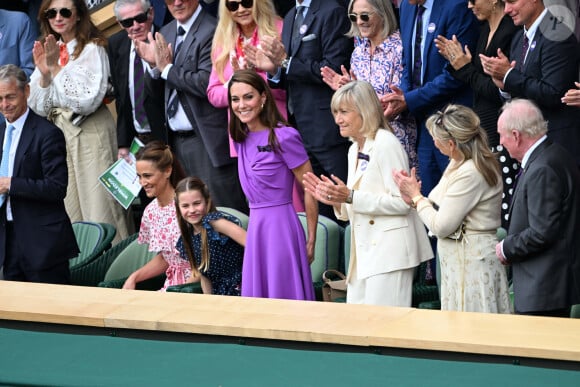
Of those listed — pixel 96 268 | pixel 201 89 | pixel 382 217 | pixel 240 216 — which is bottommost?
pixel 96 268

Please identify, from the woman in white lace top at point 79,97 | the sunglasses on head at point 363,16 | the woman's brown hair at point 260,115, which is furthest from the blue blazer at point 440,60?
the woman in white lace top at point 79,97

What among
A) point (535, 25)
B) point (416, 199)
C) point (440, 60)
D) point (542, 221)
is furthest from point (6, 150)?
point (542, 221)

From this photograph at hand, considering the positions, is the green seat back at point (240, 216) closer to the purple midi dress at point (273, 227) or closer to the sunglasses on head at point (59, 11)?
the purple midi dress at point (273, 227)

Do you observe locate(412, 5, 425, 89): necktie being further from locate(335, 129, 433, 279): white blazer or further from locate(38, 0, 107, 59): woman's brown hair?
locate(38, 0, 107, 59): woman's brown hair

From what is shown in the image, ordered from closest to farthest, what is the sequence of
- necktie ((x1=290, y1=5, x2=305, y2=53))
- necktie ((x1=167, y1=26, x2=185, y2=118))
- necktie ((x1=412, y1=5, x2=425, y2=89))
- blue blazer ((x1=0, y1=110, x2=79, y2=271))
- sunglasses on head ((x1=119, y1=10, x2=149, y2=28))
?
blue blazer ((x1=0, y1=110, x2=79, y2=271)) → necktie ((x1=412, y1=5, x2=425, y2=89)) → necktie ((x1=290, y1=5, x2=305, y2=53)) → necktie ((x1=167, y1=26, x2=185, y2=118)) → sunglasses on head ((x1=119, y1=10, x2=149, y2=28))

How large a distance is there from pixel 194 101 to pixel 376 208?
268 centimetres

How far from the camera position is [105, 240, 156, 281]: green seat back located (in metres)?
7.71

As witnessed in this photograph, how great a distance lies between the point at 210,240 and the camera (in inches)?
271

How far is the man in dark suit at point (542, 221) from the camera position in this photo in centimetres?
553

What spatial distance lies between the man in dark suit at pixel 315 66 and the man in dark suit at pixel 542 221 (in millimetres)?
2365

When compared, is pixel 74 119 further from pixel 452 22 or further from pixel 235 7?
pixel 452 22

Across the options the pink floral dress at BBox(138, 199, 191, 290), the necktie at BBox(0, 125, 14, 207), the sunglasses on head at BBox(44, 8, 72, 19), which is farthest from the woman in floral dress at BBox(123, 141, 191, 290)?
the sunglasses on head at BBox(44, 8, 72, 19)

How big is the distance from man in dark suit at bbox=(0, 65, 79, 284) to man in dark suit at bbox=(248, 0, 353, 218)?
1.49 metres

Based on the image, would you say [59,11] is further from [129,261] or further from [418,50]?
[418,50]
